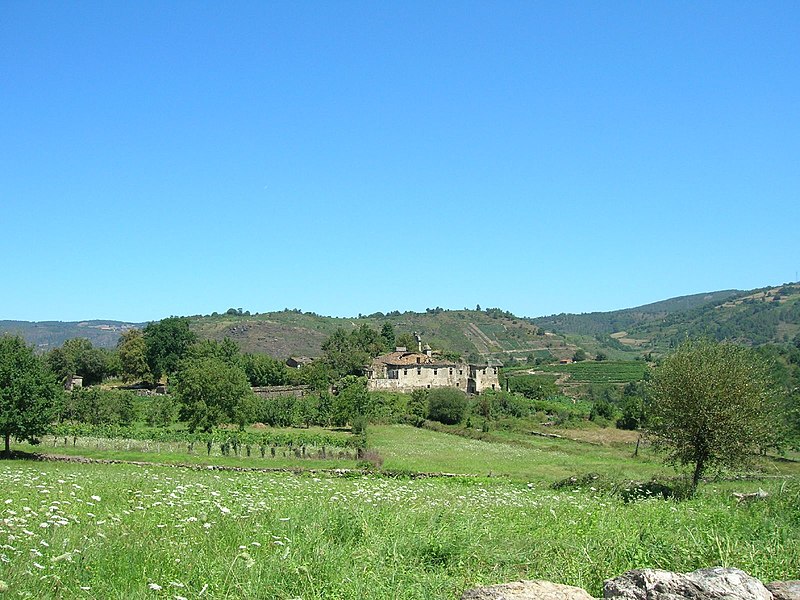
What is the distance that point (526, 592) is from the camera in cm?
A: 767

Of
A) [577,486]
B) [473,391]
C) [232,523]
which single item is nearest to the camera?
[232,523]

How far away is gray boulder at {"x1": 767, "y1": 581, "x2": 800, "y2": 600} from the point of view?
773 centimetres

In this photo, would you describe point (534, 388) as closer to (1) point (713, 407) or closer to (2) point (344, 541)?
(1) point (713, 407)

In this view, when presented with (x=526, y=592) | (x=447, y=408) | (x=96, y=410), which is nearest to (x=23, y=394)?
(x=96, y=410)

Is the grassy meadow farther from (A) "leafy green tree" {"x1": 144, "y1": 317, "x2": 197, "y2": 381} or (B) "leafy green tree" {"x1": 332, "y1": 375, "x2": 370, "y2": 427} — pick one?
(A) "leafy green tree" {"x1": 144, "y1": 317, "x2": 197, "y2": 381}

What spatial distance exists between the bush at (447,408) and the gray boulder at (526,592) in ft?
263

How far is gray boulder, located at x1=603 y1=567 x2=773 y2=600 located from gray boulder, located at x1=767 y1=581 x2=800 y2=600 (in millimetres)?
184

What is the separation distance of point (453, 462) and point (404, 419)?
38700 millimetres

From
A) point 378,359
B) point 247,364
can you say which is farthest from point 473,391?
point 247,364

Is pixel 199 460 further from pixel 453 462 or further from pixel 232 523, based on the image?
pixel 232 523

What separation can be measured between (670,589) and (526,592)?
1.57 meters

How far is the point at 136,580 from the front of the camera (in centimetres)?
859

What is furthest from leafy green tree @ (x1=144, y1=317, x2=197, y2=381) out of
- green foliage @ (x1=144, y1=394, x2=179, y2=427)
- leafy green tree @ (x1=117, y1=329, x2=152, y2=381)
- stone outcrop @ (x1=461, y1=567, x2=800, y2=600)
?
stone outcrop @ (x1=461, y1=567, x2=800, y2=600)

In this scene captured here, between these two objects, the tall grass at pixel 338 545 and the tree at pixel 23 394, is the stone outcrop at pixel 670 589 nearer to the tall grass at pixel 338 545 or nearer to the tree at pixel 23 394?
the tall grass at pixel 338 545
